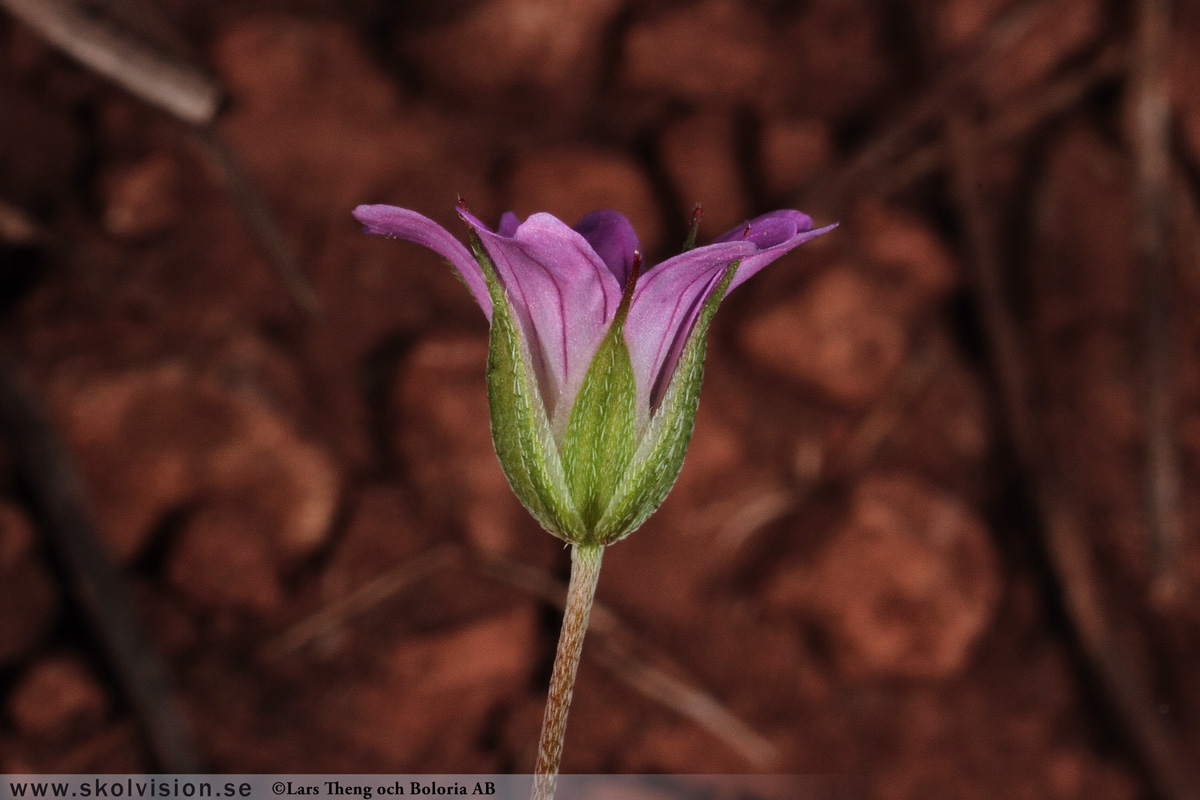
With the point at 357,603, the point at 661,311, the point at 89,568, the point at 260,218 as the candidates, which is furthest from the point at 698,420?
the point at 661,311

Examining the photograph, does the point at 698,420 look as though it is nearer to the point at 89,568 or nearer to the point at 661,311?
the point at 89,568

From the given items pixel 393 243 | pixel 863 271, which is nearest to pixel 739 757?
pixel 863 271

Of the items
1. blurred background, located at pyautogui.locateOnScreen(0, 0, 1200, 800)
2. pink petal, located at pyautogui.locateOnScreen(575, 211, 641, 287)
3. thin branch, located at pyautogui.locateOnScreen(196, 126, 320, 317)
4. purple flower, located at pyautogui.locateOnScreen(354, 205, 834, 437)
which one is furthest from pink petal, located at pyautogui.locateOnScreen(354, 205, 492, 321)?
thin branch, located at pyautogui.locateOnScreen(196, 126, 320, 317)

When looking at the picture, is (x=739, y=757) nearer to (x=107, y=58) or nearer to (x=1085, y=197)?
(x=1085, y=197)

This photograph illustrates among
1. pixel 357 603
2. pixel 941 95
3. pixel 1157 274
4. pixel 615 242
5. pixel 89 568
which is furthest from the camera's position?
pixel 941 95

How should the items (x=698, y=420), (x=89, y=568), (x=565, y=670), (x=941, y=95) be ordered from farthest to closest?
(x=941, y=95) → (x=698, y=420) → (x=89, y=568) → (x=565, y=670)

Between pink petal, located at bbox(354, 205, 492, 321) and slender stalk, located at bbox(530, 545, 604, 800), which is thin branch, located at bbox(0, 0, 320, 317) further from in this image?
slender stalk, located at bbox(530, 545, 604, 800)
